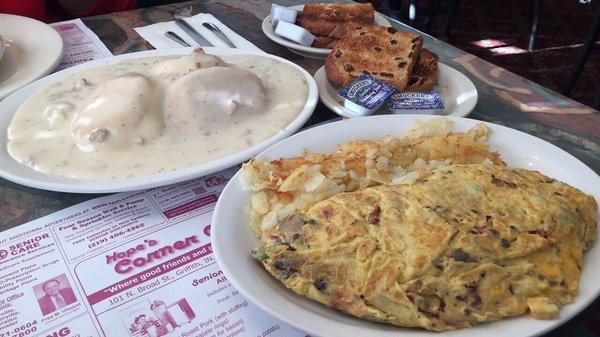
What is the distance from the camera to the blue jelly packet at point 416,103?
3.91ft

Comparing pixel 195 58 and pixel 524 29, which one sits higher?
pixel 195 58

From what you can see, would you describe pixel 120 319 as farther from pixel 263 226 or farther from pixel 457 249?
pixel 457 249

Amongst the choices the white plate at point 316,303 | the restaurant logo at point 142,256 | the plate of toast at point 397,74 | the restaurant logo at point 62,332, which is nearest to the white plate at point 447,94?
the plate of toast at point 397,74

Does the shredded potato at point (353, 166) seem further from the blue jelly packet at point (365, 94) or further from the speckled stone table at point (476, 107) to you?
the speckled stone table at point (476, 107)

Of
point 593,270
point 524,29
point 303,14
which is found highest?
point 593,270

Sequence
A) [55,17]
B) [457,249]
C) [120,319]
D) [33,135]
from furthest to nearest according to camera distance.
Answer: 1. [55,17]
2. [33,135]
3. [120,319]
4. [457,249]

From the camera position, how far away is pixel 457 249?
67 cm

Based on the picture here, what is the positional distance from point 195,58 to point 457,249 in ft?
2.88

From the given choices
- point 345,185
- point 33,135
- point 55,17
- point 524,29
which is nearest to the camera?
point 345,185

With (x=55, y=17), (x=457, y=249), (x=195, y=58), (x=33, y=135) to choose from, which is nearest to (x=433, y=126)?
(x=457, y=249)

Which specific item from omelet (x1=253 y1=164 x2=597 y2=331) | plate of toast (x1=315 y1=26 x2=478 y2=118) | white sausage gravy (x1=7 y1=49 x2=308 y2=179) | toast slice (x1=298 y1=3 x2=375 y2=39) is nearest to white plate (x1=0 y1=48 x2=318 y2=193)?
white sausage gravy (x1=7 y1=49 x2=308 y2=179)

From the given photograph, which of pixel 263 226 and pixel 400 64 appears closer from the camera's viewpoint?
pixel 263 226

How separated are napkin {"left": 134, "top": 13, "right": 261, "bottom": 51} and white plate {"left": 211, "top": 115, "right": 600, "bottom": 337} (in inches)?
27.5

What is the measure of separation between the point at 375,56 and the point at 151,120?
66 cm
